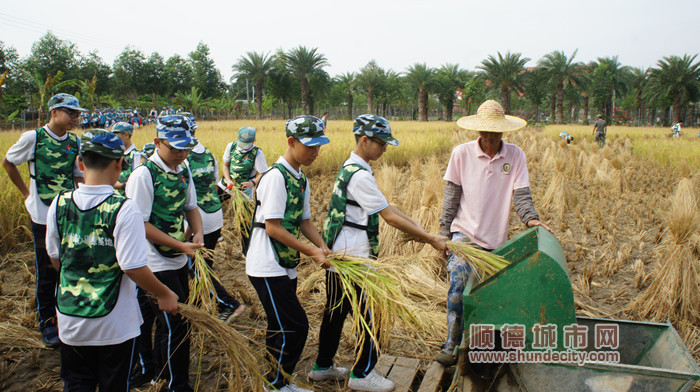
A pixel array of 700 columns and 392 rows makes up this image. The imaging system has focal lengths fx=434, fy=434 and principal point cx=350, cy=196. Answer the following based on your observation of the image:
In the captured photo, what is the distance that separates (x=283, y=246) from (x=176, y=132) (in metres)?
0.87

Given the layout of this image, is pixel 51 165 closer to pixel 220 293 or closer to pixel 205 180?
pixel 205 180

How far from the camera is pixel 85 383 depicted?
1.83 metres

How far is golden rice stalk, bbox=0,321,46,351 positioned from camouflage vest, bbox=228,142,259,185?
2.13 metres

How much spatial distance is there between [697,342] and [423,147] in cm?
943

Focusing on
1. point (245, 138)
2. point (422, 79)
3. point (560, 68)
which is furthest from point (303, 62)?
point (245, 138)

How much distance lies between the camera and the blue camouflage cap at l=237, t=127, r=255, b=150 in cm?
444

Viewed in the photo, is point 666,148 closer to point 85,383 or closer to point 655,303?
point 655,303

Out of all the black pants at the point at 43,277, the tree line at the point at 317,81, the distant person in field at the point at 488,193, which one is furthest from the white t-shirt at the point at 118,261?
the tree line at the point at 317,81

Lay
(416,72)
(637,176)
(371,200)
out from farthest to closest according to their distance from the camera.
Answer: (416,72) → (637,176) → (371,200)

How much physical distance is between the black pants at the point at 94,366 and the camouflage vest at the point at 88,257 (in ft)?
0.59

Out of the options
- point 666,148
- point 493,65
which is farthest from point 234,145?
point 493,65

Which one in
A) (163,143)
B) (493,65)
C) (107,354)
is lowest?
Answer: (107,354)

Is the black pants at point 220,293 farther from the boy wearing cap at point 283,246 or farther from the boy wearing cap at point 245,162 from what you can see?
the boy wearing cap at point 283,246

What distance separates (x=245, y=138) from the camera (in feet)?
14.6
